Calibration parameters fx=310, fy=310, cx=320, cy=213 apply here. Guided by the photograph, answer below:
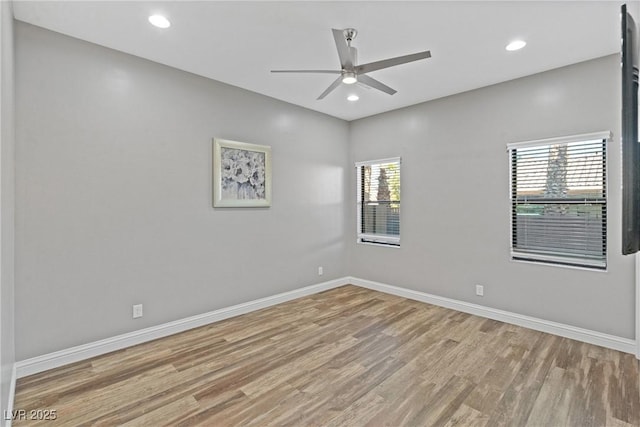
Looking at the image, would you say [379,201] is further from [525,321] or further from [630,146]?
[630,146]

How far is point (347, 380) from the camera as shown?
245 centimetres

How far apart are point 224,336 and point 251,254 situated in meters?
1.08

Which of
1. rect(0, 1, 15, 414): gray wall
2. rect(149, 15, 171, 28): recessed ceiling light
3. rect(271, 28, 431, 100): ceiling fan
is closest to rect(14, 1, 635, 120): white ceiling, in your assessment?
rect(149, 15, 171, 28): recessed ceiling light

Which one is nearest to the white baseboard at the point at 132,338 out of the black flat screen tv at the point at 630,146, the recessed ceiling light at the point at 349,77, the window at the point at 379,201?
the window at the point at 379,201

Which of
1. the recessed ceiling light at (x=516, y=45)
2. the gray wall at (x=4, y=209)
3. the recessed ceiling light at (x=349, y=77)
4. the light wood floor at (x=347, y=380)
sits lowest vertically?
the light wood floor at (x=347, y=380)

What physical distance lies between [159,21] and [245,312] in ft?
10.3

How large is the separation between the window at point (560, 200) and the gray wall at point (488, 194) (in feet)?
0.31

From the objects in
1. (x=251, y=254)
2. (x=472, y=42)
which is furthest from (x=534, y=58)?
(x=251, y=254)

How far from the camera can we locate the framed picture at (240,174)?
3635 millimetres

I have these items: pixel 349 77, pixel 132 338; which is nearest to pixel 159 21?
pixel 349 77

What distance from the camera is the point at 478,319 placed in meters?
3.73

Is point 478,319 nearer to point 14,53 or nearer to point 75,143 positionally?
point 75,143

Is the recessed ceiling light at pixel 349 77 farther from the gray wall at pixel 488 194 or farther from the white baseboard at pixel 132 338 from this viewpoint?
Result: the white baseboard at pixel 132 338

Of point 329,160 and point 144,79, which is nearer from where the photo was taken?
point 144,79
